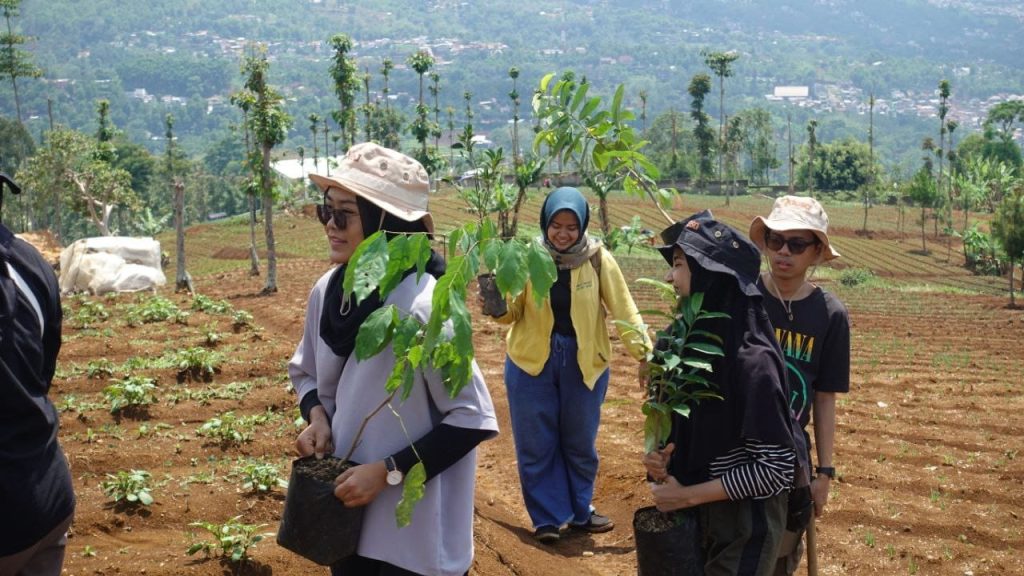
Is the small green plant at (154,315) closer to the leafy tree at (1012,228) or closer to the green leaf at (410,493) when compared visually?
the green leaf at (410,493)

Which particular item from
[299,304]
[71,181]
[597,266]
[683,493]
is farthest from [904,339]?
[71,181]

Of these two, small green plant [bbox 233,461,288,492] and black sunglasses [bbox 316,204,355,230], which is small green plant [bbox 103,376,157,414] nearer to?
small green plant [bbox 233,461,288,492]

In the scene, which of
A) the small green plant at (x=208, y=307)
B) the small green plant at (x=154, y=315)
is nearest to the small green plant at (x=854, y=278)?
the small green plant at (x=208, y=307)

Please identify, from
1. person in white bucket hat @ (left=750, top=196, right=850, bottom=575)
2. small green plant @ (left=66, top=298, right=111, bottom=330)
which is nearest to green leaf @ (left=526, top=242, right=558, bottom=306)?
person in white bucket hat @ (left=750, top=196, right=850, bottom=575)

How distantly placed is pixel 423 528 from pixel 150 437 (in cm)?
456

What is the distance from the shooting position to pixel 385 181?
3020 mm

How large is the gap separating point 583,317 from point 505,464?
2230 mm

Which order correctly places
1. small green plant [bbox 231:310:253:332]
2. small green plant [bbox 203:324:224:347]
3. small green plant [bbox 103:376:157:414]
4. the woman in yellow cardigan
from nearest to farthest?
the woman in yellow cardigan → small green plant [bbox 103:376:157:414] → small green plant [bbox 203:324:224:347] → small green plant [bbox 231:310:253:332]

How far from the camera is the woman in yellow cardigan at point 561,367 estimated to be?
Answer: 220 inches

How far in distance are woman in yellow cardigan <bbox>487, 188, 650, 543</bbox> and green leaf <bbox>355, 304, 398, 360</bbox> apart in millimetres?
2762

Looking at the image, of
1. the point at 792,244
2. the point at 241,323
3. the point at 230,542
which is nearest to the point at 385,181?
the point at 792,244

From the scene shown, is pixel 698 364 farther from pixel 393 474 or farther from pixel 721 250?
pixel 393 474

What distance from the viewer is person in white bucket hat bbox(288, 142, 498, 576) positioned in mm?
2893

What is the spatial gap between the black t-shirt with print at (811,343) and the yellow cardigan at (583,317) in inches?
68.6
